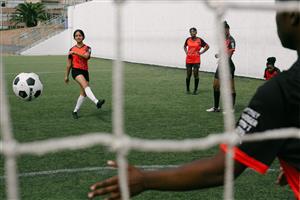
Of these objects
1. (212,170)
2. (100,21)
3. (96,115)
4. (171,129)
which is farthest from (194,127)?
(100,21)

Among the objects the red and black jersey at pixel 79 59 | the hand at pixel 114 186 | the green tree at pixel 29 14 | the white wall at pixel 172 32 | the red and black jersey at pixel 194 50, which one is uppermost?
the green tree at pixel 29 14

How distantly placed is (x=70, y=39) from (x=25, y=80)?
24.0 metres

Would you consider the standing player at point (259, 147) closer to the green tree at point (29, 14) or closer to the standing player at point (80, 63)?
the standing player at point (80, 63)

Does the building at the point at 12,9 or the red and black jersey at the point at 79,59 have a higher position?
the building at the point at 12,9

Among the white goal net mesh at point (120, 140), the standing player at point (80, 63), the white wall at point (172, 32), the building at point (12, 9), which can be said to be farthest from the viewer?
the building at point (12, 9)

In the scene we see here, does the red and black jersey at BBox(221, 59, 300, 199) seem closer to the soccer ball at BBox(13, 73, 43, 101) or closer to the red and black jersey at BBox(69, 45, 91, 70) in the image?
the red and black jersey at BBox(69, 45, 91, 70)

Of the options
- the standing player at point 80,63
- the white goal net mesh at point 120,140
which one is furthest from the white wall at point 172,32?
the white goal net mesh at point 120,140

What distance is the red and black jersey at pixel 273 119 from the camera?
4.66ft

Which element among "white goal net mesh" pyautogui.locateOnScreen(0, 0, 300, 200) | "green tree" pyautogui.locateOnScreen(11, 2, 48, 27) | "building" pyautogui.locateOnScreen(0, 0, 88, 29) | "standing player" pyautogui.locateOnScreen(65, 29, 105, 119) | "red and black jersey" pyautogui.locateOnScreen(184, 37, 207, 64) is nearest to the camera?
"white goal net mesh" pyautogui.locateOnScreen(0, 0, 300, 200)

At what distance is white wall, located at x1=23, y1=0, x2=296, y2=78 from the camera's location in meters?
12.2

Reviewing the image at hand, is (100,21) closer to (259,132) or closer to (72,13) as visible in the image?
(72,13)

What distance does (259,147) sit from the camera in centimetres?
149

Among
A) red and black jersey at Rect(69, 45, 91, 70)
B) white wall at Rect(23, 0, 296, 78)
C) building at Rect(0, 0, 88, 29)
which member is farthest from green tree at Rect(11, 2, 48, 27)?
red and black jersey at Rect(69, 45, 91, 70)

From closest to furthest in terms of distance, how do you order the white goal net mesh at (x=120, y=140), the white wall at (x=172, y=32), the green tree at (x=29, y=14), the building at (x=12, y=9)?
the white goal net mesh at (x=120, y=140)
the white wall at (x=172, y=32)
the green tree at (x=29, y=14)
the building at (x=12, y=9)
